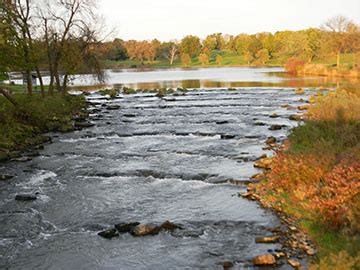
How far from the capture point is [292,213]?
12.4 meters

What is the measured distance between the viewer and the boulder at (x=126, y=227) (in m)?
12.1

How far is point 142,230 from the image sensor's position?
11891 mm

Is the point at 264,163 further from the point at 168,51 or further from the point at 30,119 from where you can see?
the point at 168,51

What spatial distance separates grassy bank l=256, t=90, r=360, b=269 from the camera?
9.71m

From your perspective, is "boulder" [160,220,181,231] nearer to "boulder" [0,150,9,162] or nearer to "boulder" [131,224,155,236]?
"boulder" [131,224,155,236]

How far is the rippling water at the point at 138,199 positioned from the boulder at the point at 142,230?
0.27 metres

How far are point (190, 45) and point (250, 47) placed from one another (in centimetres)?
2842

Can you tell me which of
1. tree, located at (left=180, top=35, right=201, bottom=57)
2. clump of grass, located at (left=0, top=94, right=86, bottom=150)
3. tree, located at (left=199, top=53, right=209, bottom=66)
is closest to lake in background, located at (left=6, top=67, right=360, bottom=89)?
clump of grass, located at (left=0, top=94, right=86, bottom=150)

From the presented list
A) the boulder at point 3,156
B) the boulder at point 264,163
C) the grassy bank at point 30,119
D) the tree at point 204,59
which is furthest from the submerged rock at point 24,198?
the tree at point 204,59

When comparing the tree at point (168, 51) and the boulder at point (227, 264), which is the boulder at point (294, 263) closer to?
the boulder at point (227, 264)

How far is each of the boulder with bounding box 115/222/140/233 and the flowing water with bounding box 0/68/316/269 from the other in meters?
0.24

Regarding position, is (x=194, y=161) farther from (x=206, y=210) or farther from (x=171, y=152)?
(x=206, y=210)

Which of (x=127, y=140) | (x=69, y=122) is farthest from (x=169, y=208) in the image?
(x=69, y=122)

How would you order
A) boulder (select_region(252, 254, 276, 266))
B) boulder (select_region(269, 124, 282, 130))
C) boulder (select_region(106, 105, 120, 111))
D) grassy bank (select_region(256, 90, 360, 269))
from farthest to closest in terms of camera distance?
1. boulder (select_region(106, 105, 120, 111))
2. boulder (select_region(269, 124, 282, 130))
3. grassy bank (select_region(256, 90, 360, 269))
4. boulder (select_region(252, 254, 276, 266))
